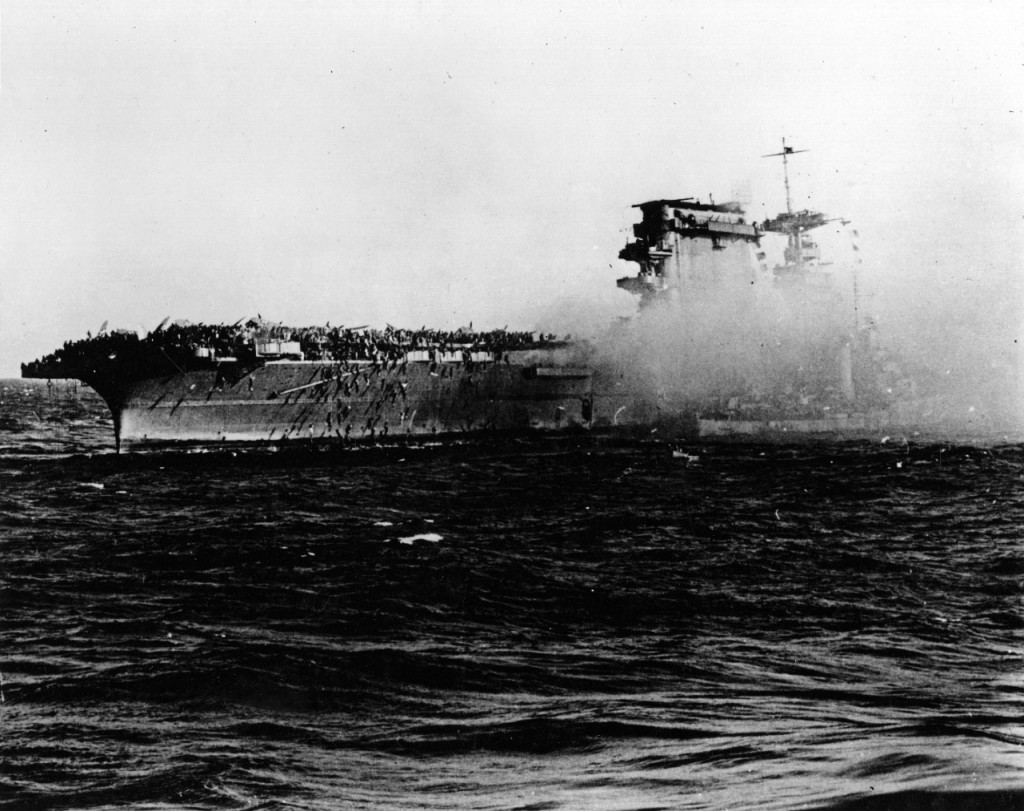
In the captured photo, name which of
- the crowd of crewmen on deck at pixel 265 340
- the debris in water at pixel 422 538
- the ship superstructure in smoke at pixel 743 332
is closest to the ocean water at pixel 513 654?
the debris in water at pixel 422 538

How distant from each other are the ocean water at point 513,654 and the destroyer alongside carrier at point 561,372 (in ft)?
39.5

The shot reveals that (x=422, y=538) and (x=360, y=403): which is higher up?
(x=360, y=403)

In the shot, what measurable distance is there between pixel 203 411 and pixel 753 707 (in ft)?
93.3

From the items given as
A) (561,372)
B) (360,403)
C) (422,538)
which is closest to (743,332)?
(561,372)

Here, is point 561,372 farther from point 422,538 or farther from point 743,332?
point 422,538

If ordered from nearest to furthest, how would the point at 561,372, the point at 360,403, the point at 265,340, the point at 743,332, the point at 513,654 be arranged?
the point at 513,654
the point at 265,340
the point at 360,403
the point at 561,372
the point at 743,332

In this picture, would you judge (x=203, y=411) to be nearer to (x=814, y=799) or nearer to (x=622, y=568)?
(x=622, y=568)

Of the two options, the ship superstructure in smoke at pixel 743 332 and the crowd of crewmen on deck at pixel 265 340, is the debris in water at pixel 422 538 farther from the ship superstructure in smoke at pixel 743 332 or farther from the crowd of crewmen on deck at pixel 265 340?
the ship superstructure in smoke at pixel 743 332

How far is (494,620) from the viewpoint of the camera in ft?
33.5

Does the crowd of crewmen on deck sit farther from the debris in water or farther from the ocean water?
the debris in water

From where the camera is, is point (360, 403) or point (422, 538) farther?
point (360, 403)

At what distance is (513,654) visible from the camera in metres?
8.71

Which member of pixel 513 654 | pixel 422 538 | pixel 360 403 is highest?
pixel 360 403

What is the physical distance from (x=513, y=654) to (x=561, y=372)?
3301 centimetres
